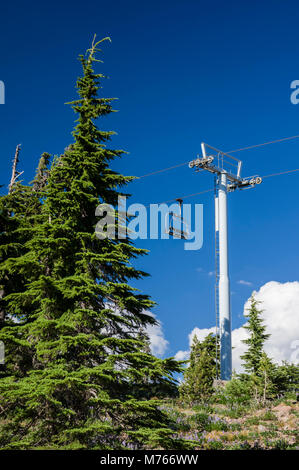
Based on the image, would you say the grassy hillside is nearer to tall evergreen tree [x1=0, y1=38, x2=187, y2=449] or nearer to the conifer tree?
tall evergreen tree [x1=0, y1=38, x2=187, y2=449]

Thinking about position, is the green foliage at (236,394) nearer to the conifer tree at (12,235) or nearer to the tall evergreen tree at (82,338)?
the tall evergreen tree at (82,338)

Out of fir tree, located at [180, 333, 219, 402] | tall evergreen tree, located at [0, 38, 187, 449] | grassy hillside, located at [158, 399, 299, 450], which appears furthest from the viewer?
fir tree, located at [180, 333, 219, 402]

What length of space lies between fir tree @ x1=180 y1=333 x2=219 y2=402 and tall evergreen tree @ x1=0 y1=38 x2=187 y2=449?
76.5 feet

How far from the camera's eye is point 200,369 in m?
37.8

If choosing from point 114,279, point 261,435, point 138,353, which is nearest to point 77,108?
point 114,279

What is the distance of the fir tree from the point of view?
3540 cm

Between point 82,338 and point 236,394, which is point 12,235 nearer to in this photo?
point 82,338

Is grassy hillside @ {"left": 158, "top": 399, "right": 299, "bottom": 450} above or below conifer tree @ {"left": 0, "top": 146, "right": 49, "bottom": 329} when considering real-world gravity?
below

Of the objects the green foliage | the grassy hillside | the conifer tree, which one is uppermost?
the conifer tree

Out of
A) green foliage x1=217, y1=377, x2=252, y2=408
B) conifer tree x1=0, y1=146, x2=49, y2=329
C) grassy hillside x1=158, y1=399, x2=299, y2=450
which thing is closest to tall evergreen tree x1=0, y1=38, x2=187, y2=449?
grassy hillside x1=158, y1=399, x2=299, y2=450

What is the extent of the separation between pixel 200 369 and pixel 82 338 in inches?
1154

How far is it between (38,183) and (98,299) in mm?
14250

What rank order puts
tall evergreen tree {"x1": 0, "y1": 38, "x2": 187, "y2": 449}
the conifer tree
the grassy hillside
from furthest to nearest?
the conifer tree
the grassy hillside
tall evergreen tree {"x1": 0, "y1": 38, "x2": 187, "y2": 449}

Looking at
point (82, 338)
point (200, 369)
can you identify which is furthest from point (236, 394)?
point (200, 369)
